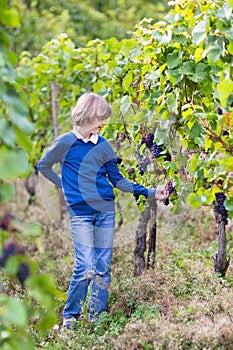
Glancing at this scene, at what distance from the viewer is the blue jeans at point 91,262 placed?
13.0 feet

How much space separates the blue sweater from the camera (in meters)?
4.03

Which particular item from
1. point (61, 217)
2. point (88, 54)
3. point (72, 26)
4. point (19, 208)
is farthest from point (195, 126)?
point (72, 26)

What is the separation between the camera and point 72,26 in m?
13.3

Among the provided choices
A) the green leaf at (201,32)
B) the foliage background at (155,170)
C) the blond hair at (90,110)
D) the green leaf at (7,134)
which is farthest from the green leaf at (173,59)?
the green leaf at (7,134)

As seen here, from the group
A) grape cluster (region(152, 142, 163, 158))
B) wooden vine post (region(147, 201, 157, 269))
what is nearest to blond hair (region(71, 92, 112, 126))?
grape cluster (region(152, 142, 163, 158))

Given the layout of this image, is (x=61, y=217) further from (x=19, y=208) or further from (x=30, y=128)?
(x=30, y=128)

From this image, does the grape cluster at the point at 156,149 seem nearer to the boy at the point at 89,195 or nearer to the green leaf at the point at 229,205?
the boy at the point at 89,195

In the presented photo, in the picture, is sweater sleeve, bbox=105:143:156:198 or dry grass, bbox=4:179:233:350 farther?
sweater sleeve, bbox=105:143:156:198

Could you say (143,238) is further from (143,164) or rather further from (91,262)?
(91,262)

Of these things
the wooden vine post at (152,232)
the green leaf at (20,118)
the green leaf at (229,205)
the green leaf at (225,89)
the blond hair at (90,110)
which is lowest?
the wooden vine post at (152,232)

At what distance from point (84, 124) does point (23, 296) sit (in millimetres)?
1076

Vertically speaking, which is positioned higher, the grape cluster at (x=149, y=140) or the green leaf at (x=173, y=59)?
the green leaf at (x=173, y=59)

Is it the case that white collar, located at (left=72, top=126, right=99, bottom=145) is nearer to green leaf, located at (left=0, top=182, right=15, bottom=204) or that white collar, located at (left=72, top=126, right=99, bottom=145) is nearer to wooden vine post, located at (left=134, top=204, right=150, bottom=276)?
wooden vine post, located at (left=134, top=204, right=150, bottom=276)

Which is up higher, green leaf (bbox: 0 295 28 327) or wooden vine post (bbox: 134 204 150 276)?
green leaf (bbox: 0 295 28 327)
